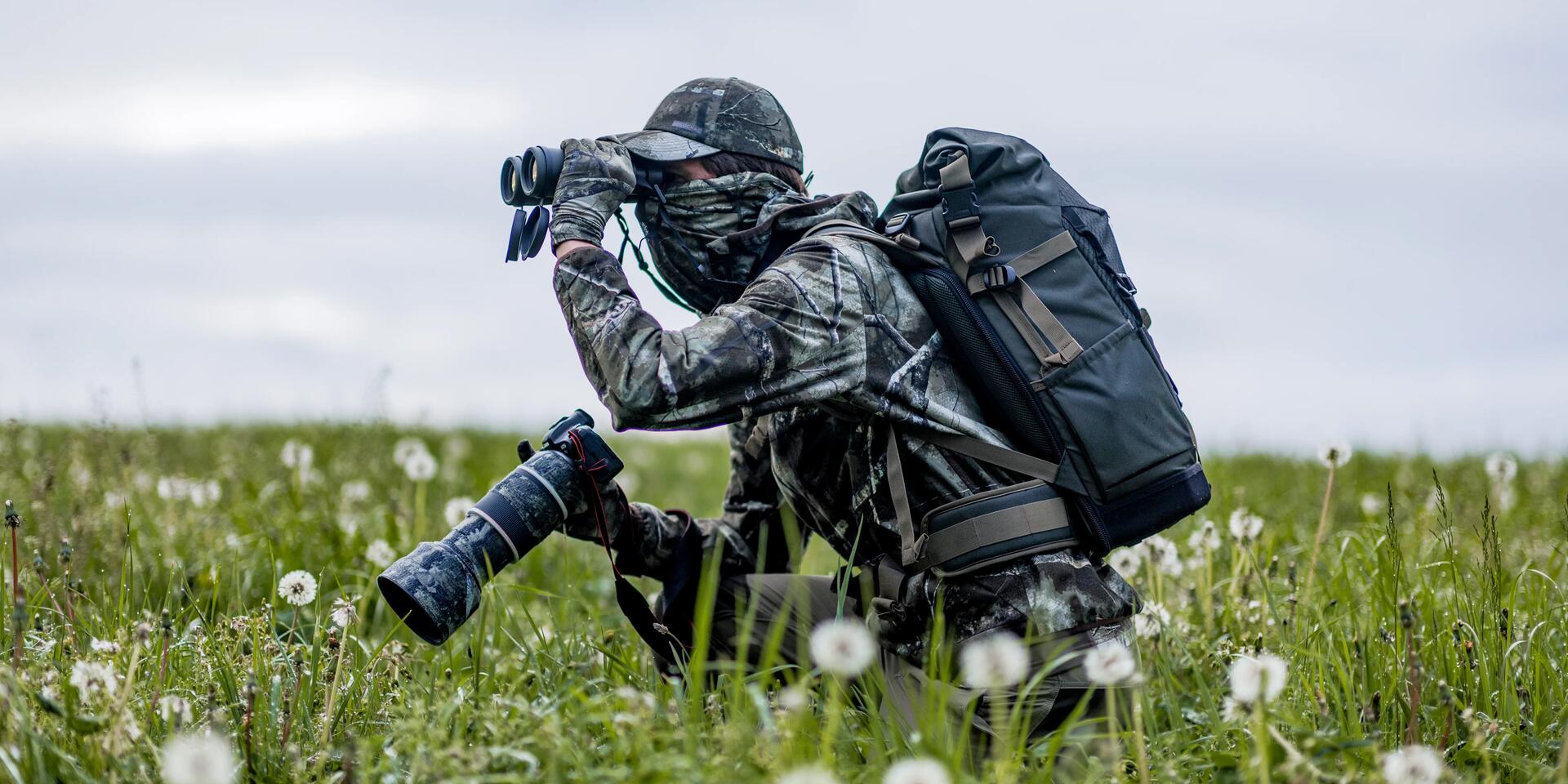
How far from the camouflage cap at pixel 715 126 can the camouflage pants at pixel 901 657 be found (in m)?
1.24

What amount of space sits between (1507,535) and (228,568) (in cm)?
562

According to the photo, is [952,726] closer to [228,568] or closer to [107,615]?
[107,615]

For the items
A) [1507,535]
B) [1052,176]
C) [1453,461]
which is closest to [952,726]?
[1052,176]

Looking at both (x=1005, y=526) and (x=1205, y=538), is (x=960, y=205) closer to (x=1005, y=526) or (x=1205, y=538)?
(x=1005, y=526)

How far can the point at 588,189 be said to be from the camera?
10.9 ft

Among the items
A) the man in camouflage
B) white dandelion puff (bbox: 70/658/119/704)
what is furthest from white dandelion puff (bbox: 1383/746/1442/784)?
white dandelion puff (bbox: 70/658/119/704)

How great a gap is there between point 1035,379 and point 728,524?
1.45 metres

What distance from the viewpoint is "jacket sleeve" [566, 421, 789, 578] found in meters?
3.78

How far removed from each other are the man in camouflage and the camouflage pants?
0.04ft

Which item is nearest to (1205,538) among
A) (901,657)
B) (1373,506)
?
(901,657)

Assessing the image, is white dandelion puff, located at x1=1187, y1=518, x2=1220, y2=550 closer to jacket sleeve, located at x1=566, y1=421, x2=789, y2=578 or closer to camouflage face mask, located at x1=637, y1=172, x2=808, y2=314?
jacket sleeve, located at x1=566, y1=421, x2=789, y2=578

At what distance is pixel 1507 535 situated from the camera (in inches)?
221

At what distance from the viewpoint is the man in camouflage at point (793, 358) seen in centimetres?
302

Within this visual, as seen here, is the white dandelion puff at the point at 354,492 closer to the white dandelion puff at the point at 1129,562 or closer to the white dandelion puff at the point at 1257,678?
the white dandelion puff at the point at 1129,562
